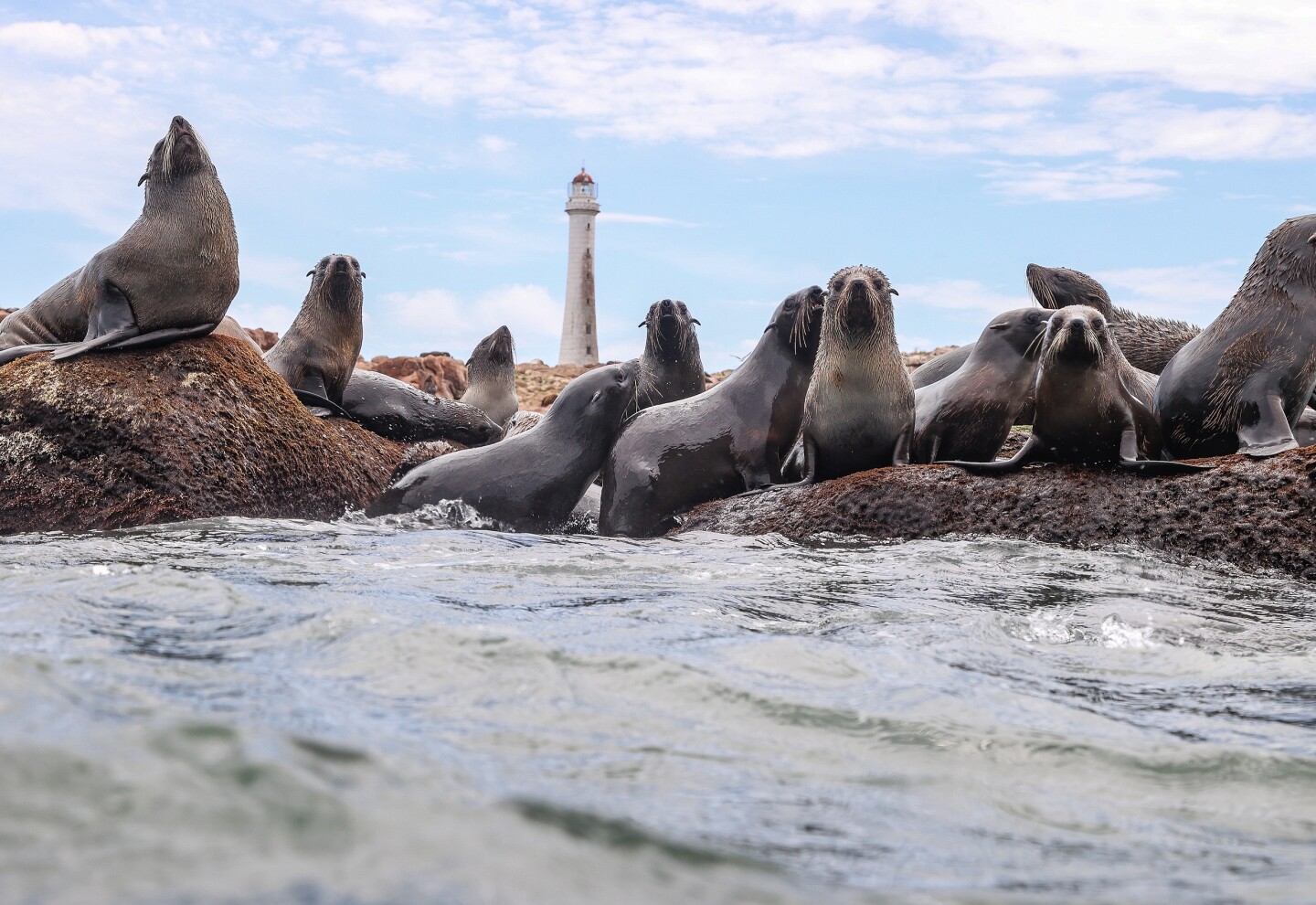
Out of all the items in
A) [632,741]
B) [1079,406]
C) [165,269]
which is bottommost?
[632,741]

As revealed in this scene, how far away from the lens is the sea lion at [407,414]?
11.5 metres

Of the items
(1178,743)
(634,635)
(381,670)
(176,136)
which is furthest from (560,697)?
(176,136)

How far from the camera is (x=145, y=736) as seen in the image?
2.12 metres

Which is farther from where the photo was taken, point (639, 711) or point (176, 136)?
point (176, 136)

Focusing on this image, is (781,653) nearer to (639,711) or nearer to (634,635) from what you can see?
(634,635)

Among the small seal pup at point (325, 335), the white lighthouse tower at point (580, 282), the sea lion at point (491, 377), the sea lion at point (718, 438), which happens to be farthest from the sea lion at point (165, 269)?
the white lighthouse tower at point (580, 282)

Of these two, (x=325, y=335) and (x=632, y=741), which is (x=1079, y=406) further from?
(x=325, y=335)

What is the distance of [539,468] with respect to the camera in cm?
882

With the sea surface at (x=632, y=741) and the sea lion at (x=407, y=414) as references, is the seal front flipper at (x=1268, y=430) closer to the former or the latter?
the sea surface at (x=632, y=741)

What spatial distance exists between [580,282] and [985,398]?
1756 inches

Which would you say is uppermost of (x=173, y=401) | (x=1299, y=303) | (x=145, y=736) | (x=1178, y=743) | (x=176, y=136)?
→ (x=176, y=136)

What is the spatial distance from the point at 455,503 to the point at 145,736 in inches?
253

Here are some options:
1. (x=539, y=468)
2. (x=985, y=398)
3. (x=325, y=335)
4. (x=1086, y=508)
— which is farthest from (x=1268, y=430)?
(x=325, y=335)

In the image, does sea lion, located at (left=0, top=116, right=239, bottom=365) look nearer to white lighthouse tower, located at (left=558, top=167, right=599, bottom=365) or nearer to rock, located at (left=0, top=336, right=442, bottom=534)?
rock, located at (left=0, top=336, right=442, bottom=534)
